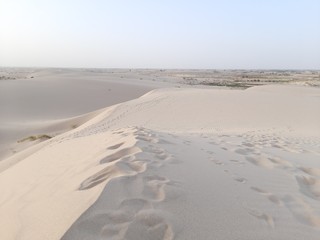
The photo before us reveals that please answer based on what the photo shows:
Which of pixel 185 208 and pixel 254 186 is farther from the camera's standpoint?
pixel 254 186

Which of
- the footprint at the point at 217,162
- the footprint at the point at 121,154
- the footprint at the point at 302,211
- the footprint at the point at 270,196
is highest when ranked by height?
the footprint at the point at 121,154

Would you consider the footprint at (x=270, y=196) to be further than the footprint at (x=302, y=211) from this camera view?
Yes

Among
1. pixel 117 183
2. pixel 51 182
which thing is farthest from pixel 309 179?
pixel 51 182

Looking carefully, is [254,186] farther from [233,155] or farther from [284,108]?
[284,108]

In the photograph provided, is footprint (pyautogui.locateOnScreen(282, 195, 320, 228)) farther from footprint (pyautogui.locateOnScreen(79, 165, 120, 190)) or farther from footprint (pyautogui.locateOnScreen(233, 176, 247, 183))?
footprint (pyautogui.locateOnScreen(79, 165, 120, 190))

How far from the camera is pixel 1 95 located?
26.7 m

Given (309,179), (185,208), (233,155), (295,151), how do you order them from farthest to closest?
(295,151) < (233,155) < (309,179) < (185,208)

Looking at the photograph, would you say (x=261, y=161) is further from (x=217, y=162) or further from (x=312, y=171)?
(x=217, y=162)

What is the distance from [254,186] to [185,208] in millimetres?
1229

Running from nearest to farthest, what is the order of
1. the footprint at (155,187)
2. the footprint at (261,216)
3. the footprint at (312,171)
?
1. the footprint at (261,216)
2. the footprint at (155,187)
3. the footprint at (312,171)

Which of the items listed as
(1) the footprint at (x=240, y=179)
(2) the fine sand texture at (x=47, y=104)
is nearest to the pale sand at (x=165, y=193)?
(1) the footprint at (x=240, y=179)

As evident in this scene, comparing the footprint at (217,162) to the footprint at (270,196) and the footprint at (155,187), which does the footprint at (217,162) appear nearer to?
the footprint at (270,196)

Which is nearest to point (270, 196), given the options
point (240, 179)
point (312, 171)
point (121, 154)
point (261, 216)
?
point (240, 179)

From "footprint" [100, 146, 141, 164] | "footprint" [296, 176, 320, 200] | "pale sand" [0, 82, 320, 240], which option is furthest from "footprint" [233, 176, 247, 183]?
"footprint" [100, 146, 141, 164]
